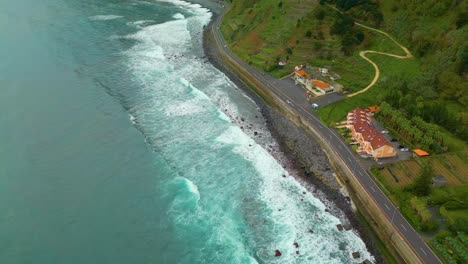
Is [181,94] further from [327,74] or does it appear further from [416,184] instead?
[416,184]

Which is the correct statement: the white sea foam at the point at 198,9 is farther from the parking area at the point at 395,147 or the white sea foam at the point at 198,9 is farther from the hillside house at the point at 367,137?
the parking area at the point at 395,147

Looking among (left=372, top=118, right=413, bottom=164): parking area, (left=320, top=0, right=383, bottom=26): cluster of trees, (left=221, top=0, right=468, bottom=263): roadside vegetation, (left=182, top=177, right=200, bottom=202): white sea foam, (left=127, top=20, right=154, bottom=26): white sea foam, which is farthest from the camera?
(left=127, top=20, right=154, bottom=26): white sea foam

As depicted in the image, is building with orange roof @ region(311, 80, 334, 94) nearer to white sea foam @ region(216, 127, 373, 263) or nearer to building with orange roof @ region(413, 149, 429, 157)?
white sea foam @ region(216, 127, 373, 263)

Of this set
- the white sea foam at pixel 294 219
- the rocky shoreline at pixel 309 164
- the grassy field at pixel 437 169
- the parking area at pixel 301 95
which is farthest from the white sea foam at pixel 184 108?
the grassy field at pixel 437 169

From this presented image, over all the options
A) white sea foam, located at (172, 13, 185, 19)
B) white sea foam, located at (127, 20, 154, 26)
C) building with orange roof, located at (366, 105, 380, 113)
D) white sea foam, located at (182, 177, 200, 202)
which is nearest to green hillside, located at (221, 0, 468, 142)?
building with orange roof, located at (366, 105, 380, 113)

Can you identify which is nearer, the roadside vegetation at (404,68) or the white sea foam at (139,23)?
the roadside vegetation at (404,68)

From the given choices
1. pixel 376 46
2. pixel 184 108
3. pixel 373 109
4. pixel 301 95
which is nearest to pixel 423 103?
pixel 373 109

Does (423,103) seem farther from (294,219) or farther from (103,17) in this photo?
(103,17)
